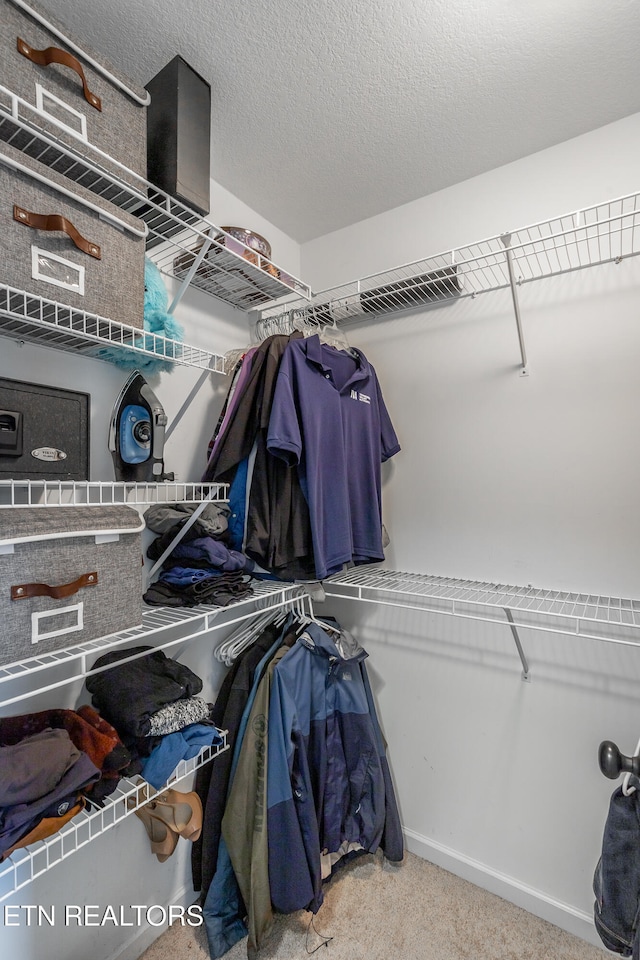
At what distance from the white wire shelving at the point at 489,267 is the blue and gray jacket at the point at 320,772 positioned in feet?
4.17

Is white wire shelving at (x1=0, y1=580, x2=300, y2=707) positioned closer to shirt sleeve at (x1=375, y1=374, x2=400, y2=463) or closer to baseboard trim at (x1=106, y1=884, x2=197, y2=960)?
shirt sleeve at (x1=375, y1=374, x2=400, y2=463)

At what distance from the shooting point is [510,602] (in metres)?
1.45

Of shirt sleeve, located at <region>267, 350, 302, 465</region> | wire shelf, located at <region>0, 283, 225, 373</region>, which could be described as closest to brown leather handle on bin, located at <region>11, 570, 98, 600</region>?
wire shelf, located at <region>0, 283, 225, 373</region>

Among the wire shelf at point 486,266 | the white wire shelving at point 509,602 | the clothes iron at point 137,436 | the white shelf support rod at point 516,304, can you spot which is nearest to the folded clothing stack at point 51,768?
the clothes iron at point 137,436

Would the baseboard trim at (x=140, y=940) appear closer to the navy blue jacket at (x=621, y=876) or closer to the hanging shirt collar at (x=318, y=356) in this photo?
the navy blue jacket at (x=621, y=876)

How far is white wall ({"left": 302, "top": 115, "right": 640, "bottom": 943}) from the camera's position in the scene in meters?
1.44

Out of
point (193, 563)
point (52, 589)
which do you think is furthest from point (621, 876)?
point (52, 589)

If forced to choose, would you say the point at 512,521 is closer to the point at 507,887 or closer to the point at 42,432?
the point at 507,887

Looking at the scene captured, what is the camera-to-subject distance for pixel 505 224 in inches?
65.0

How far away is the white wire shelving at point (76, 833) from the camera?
3.24 feet

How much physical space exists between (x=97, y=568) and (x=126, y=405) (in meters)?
0.47

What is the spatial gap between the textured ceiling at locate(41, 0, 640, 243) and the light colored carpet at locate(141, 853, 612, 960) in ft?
8.45

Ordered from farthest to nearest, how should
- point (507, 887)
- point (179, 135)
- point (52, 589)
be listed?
1. point (507, 887)
2. point (179, 135)
3. point (52, 589)

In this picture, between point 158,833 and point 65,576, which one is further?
point 158,833
